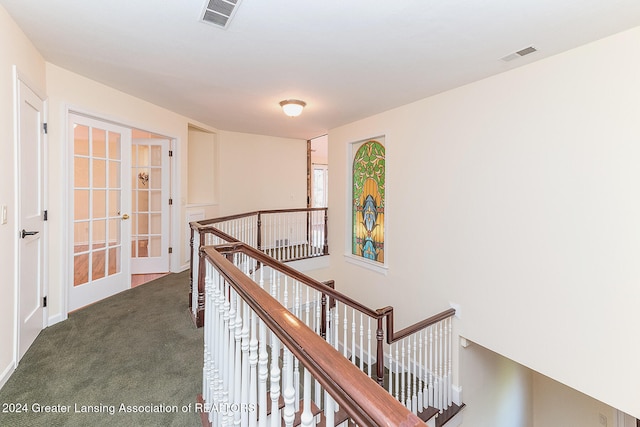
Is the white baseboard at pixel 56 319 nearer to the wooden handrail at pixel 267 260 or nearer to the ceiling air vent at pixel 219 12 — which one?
the wooden handrail at pixel 267 260

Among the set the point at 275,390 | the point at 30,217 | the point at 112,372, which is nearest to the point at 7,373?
the point at 112,372

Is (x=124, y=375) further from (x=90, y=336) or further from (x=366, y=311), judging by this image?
(x=366, y=311)

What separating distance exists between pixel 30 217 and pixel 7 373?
3.82ft

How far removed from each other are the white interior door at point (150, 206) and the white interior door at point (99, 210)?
0.81m

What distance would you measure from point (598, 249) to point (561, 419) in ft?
13.1

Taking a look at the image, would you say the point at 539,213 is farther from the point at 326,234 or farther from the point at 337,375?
the point at 326,234

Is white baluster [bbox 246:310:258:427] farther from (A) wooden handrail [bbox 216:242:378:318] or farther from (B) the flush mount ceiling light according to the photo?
(B) the flush mount ceiling light

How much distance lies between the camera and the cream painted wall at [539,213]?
226 centimetres

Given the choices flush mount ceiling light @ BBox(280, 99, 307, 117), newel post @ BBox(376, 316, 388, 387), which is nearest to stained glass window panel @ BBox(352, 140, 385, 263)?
flush mount ceiling light @ BBox(280, 99, 307, 117)

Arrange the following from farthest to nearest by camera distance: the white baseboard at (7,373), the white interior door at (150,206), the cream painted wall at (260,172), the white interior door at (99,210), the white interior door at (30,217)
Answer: the cream painted wall at (260,172) → the white interior door at (150,206) → the white interior door at (99,210) → the white interior door at (30,217) → the white baseboard at (7,373)

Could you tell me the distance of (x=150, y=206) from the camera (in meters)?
4.50

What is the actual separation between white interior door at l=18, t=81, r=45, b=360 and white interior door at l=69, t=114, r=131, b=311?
410 millimetres

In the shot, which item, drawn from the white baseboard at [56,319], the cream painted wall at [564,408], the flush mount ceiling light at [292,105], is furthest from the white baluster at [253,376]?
the cream painted wall at [564,408]

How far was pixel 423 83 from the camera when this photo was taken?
3211 mm
